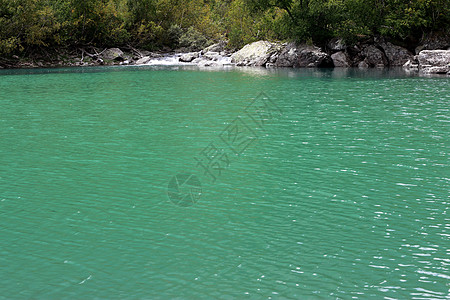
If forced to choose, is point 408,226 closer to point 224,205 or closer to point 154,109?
point 224,205

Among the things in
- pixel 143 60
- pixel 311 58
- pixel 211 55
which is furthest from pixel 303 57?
pixel 143 60

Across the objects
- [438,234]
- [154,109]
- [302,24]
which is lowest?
[438,234]

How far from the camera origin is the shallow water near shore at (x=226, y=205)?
698cm

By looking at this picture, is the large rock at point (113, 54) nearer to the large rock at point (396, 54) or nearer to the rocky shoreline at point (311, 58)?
the rocky shoreline at point (311, 58)

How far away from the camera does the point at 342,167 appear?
12828 millimetres

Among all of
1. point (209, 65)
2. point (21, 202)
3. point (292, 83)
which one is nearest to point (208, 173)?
point (21, 202)

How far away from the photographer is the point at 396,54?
54.1m

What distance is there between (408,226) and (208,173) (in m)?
5.62

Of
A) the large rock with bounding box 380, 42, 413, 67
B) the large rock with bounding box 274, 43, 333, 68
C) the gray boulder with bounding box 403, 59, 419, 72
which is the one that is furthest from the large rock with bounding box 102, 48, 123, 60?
the gray boulder with bounding box 403, 59, 419, 72

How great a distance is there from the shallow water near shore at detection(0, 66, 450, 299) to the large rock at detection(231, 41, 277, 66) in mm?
39016

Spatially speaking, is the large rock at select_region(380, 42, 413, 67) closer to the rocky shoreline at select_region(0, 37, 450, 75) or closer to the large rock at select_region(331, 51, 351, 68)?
the rocky shoreline at select_region(0, 37, 450, 75)

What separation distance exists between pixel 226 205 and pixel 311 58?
47.6 meters

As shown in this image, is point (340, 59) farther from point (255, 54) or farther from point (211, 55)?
point (211, 55)

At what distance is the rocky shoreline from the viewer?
47941mm
